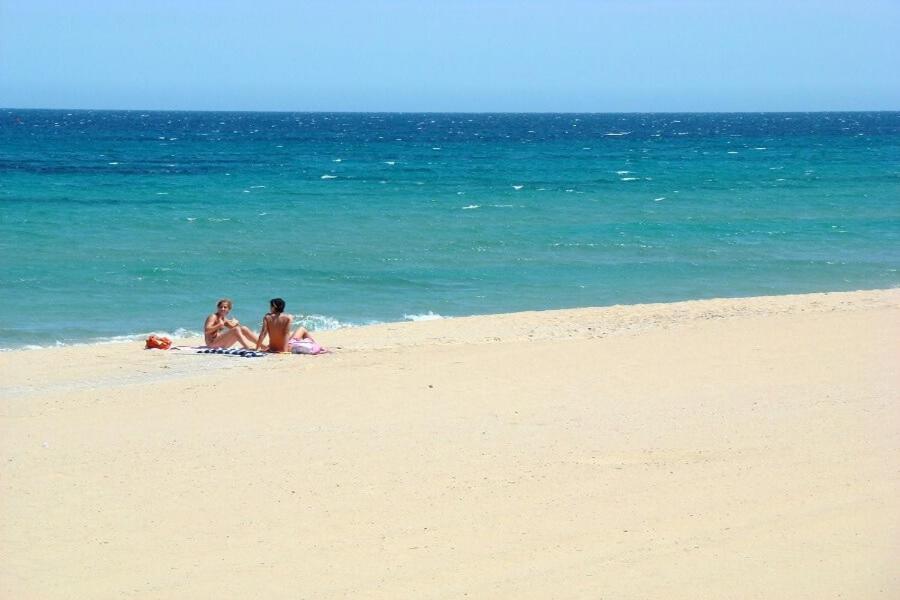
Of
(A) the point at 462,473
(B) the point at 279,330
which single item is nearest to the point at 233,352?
(B) the point at 279,330

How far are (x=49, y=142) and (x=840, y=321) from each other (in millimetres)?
60491

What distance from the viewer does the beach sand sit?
5453mm

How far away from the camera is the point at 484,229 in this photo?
26500 millimetres

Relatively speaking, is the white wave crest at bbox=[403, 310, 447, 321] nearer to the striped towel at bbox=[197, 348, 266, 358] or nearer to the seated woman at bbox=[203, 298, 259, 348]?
the seated woman at bbox=[203, 298, 259, 348]

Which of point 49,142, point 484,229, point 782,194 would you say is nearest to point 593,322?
point 484,229

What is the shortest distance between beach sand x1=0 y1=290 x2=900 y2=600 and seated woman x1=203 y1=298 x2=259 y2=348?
695 millimetres

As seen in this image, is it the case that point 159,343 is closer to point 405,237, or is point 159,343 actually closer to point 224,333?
point 224,333

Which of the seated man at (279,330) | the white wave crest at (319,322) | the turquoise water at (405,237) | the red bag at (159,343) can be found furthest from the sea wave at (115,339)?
the seated man at (279,330)

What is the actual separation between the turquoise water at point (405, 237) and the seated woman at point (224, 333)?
8.57 ft

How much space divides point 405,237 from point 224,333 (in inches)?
512

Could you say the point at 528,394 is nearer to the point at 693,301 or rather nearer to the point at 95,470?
the point at 95,470

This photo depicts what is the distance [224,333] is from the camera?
12.3 m

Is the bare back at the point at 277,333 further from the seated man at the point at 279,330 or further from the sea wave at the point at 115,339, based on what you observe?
the sea wave at the point at 115,339

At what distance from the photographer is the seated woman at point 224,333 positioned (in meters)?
12.2
